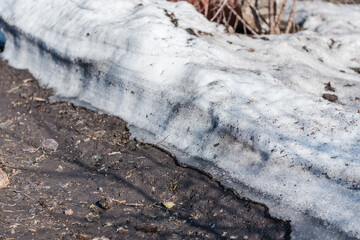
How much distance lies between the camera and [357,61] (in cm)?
452

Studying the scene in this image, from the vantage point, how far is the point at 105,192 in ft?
9.51

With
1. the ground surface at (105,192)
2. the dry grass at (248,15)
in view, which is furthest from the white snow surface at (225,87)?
the dry grass at (248,15)

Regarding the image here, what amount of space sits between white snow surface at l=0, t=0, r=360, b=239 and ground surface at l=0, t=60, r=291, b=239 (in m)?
0.15

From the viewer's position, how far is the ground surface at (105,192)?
2.52 metres

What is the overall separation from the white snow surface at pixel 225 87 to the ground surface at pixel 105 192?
0.15m

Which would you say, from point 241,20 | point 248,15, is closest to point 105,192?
point 241,20

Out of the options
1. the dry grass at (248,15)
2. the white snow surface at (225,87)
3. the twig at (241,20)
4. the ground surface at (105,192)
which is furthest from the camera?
the dry grass at (248,15)

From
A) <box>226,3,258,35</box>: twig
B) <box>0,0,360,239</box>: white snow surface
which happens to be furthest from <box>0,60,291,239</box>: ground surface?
<box>226,3,258,35</box>: twig

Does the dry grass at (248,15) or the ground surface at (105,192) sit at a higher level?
the dry grass at (248,15)

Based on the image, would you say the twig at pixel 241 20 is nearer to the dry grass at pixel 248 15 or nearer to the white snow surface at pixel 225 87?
the dry grass at pixel 248 15

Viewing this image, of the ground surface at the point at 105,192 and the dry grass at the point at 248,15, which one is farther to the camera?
the dry grass at the point at 248,15

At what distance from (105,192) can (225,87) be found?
1.25m

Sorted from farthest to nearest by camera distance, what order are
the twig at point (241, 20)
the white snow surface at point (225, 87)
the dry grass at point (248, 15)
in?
the dry grass at point (248, 15) < the twig at point (241, 20) < the white snow surface at point (225, 87)

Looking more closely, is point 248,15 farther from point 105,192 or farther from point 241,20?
point 105,192
